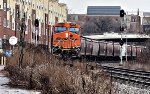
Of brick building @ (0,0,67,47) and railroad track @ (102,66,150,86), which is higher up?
brick building @ (0,0,67,47)

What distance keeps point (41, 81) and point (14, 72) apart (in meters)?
4.25

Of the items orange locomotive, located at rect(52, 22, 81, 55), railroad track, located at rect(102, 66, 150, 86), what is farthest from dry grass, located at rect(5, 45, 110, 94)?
orange locomotive, located at rect(52, 22, 81, 55)

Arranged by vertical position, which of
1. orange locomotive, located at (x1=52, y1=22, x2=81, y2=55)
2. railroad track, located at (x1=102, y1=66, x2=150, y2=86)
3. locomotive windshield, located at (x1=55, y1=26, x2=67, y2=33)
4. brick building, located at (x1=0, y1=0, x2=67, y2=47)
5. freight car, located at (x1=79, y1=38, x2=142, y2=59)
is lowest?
railroad track, located at (x1=102, y1=66, x2=150, y2=86)

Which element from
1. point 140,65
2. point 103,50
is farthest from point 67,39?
point 103,50

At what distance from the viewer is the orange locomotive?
45.1 metres

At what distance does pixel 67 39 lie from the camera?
45.5 metres

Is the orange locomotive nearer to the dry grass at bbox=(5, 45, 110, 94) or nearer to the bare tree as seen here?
the dry grass at bbox=(5, 45, 110, 94)

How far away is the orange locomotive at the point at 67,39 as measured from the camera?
4509 centimetres

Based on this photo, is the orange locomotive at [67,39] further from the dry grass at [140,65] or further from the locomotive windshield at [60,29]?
the dry grass at [140,65]

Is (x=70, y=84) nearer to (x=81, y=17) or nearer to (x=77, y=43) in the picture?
(x=77, y=43)

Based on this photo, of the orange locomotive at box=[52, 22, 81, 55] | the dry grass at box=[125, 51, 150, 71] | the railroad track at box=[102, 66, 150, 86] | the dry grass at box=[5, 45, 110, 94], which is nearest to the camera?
the dry grass at box=[5, 45, 110, 94]

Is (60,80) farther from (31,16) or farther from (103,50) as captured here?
(31,16)

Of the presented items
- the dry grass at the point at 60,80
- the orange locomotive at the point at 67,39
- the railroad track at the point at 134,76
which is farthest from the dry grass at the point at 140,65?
the dry grass at the point at 60,80

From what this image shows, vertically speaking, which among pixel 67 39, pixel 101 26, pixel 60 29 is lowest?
pixel 67 39
